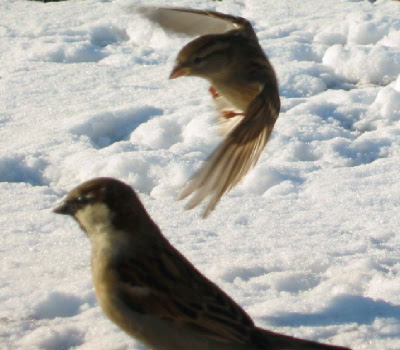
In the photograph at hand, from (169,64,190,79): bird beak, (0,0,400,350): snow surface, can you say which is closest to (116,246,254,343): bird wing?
(0,0,400,350): snow surface

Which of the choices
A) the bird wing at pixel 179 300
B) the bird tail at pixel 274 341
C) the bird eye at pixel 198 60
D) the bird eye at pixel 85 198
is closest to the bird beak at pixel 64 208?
the bird eye at pixel 85 198

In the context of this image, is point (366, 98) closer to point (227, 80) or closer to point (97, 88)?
point (97, 88)

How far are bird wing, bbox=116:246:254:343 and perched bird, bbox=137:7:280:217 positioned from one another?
0.85ft

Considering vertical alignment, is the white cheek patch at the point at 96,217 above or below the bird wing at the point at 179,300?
above

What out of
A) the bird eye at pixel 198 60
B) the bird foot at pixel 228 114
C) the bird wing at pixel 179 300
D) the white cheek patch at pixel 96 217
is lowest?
the bird wing at pixel 179 300

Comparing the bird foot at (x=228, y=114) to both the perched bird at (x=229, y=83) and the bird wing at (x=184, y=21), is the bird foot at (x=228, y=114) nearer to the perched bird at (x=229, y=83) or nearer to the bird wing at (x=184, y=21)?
the perched bird at (x=229, y=83)

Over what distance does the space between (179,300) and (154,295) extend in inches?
3.2

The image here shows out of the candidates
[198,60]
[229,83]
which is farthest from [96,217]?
[229,83]

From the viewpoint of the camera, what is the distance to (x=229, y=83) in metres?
3.77

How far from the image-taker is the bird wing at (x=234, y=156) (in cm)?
273

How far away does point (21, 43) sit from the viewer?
7227mm

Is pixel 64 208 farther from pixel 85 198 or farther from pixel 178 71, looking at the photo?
pixel 178 71

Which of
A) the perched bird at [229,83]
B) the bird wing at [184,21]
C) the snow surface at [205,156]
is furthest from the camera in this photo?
the bird wing at [184,21]

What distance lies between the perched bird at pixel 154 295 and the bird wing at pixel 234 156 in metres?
0.24
